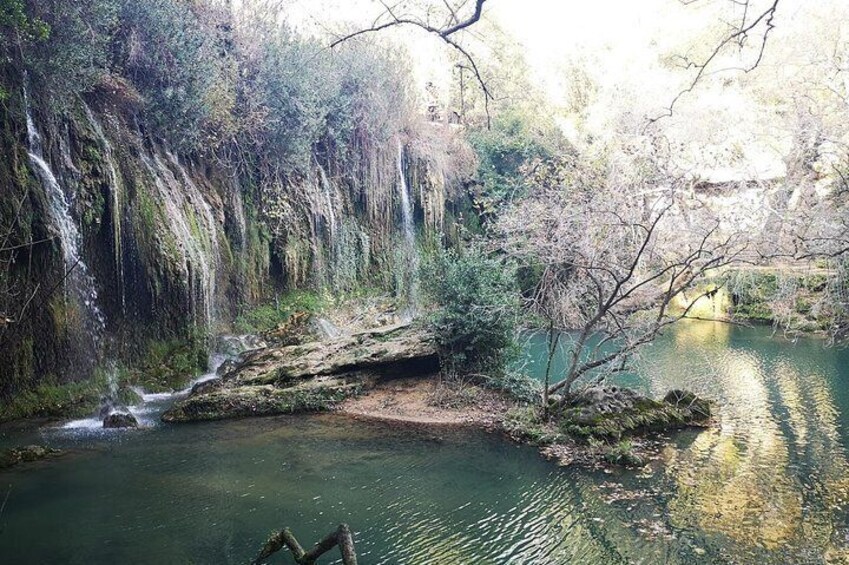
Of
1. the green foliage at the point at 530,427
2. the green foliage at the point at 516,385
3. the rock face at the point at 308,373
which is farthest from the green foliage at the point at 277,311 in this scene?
the green foliage at the point at 530,427

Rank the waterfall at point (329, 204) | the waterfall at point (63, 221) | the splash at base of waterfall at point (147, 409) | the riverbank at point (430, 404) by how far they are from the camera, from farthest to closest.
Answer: the waterfall at point (329, 204) < the riverbank at point (430, 404) < the waterfall at point (63, 221) < the splash at base of waterfall at point (147, 409)

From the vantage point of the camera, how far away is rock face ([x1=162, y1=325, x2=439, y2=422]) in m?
10.9

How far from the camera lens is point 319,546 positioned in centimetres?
449

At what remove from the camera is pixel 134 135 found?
13594mm

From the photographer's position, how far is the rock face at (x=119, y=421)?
10.0 m

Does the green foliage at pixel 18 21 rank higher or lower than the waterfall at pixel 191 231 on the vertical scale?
higher

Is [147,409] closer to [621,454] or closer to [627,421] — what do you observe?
[621,454]

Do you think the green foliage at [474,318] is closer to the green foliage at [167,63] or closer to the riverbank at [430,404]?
the riverbank at [430,404]

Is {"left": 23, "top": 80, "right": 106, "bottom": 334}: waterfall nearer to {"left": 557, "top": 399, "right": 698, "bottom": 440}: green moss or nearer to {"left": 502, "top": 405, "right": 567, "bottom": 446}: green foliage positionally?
{"left": 502, "top": 405, "right": 567, "bottom": 446}: green foliage

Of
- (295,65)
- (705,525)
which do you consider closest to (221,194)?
(295,65)

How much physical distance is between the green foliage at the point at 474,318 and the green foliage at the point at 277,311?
5.68 metres

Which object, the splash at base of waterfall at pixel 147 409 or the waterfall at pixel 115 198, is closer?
the splash at base of waterfall at pixel 147 409

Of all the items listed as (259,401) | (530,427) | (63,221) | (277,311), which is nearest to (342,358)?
(259,401)

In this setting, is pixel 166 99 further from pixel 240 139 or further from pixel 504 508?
pixel 504 508
